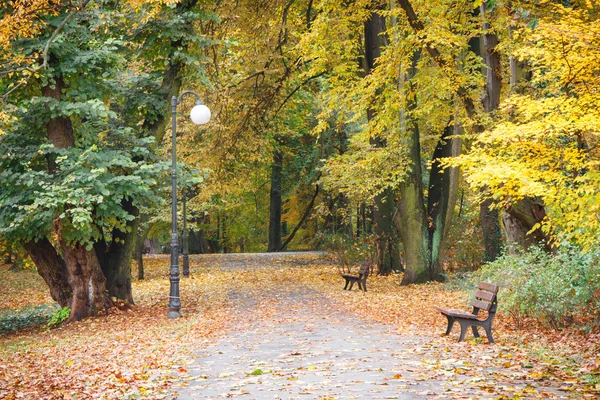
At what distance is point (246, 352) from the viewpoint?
34.4 ft

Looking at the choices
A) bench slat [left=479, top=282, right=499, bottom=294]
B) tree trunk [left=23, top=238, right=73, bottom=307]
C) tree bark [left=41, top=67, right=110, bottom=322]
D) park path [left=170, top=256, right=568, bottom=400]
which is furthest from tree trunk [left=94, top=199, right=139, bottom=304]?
bench slat [left=479, top=282, right=499, bottom=294]

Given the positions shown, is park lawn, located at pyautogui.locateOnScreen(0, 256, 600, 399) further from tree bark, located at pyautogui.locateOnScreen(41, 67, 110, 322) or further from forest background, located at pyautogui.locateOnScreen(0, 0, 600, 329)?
forest background, located at pyautogui.locateOnScreen(0, 0, 600, 329)

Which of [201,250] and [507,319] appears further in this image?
[201,250]

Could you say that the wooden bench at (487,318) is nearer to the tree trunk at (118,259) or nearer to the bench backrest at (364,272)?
the bench backrest at (364,272)

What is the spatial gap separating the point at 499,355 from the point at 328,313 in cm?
656

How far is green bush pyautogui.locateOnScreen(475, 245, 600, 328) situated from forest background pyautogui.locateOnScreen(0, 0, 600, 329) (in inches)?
1.3

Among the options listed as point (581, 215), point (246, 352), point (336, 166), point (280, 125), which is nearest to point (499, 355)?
point (581, 215)

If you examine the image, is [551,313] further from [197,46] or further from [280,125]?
[280,125]

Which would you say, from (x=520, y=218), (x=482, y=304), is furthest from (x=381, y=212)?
(x=482, y=304)

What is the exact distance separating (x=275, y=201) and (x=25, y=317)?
23.6 meters

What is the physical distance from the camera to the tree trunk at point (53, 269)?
17047 millimetres

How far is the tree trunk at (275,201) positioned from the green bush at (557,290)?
88.2ft

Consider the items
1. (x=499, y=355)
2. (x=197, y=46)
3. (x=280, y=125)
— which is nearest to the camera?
(x=499, y=355)

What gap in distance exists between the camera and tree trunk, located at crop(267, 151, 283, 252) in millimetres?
40544
